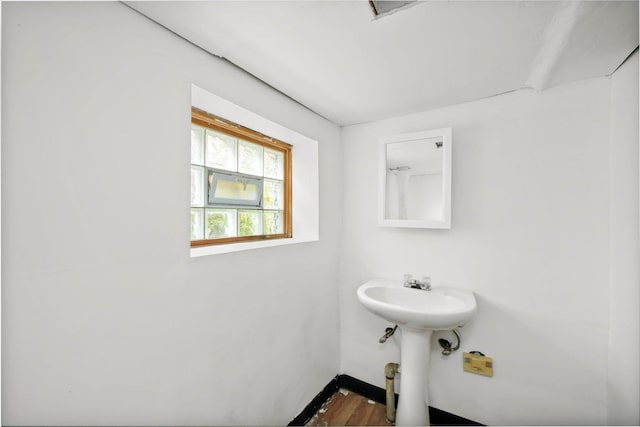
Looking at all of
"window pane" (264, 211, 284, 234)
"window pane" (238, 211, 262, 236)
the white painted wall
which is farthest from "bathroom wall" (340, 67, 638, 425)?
"window pane" (238, 211, 262, 236)

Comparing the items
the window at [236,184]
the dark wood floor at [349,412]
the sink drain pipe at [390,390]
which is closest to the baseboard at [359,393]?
the dark wood floor at [349,412]

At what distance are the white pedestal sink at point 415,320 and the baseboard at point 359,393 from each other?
0.67ft

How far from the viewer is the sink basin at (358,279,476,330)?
123cm

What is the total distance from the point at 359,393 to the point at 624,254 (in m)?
1.65

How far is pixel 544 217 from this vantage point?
1.35 metres

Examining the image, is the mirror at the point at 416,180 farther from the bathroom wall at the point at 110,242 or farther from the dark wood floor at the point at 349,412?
the dark wood floor at the point at 349,412

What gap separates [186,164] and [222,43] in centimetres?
49

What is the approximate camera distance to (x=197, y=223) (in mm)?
1316

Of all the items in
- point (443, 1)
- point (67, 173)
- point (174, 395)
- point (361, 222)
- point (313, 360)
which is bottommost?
point (313, 360)

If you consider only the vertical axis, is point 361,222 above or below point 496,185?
below

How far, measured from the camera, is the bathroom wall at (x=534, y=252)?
4.06 feet

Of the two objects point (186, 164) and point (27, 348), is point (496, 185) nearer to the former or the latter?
point (186, 164)

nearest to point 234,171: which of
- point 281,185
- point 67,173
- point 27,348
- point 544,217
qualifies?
point 281,185

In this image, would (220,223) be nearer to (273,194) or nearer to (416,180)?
(273,194)
